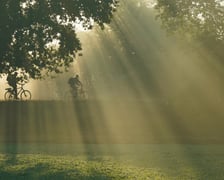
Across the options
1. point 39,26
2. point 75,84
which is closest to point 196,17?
point 75,84

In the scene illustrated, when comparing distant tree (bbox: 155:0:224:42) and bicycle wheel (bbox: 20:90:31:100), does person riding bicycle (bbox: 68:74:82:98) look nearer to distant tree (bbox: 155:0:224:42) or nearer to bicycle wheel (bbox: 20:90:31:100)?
bicycle wheel (bbox: 20:90:31:100)

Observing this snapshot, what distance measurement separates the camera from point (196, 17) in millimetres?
41438

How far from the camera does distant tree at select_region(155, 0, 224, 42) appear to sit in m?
39.9

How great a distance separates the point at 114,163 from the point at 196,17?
1075 inches

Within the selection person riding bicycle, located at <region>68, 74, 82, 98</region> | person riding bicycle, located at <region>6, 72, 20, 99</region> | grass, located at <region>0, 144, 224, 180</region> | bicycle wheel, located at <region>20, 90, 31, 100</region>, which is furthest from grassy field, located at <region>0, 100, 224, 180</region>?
person riding bicycle, located at <region>68, 74, 82, 98</region>

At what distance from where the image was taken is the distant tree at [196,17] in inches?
1570

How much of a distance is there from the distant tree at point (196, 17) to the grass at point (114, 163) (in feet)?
64.1

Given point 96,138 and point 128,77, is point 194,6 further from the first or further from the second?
point 128,77

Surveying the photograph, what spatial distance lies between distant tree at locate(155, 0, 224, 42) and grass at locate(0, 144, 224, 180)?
19.5 metres

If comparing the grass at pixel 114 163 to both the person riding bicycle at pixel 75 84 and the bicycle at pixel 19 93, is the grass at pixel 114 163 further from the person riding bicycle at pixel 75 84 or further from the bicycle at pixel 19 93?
the person riding bicycle at pixel 75 84

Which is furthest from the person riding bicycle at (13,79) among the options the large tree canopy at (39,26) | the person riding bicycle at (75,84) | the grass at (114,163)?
the grass at (114,163)

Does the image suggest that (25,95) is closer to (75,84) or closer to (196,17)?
(75,84)

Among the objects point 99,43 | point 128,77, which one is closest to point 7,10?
point 128,77

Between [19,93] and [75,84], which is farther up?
[75,84]
